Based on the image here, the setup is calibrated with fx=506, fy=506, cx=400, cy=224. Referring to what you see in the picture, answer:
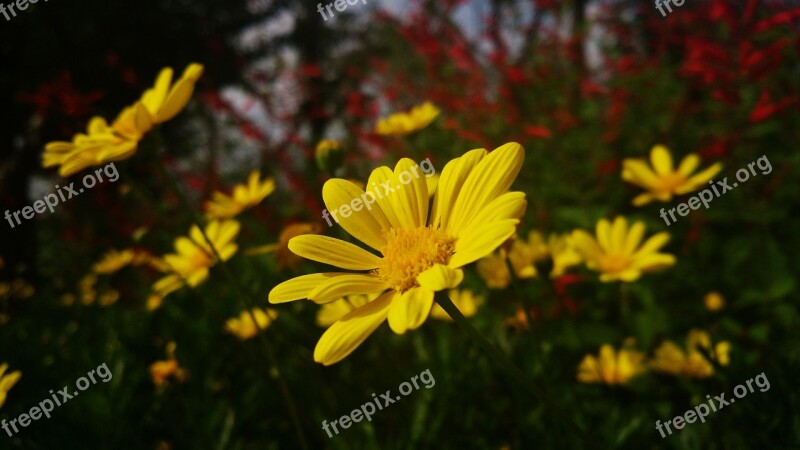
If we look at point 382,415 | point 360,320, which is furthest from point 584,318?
point 360,320

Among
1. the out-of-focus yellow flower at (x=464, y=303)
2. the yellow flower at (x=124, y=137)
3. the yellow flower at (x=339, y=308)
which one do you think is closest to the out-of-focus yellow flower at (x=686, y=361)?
the out-of-focus yellow flower at (x=464, y=303)

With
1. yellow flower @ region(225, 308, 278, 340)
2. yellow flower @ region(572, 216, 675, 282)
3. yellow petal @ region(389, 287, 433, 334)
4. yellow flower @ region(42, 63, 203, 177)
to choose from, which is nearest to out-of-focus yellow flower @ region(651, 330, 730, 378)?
yellow flower @ region(572, 216, 675, 282)

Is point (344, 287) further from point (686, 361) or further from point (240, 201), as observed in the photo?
point (686, 361)

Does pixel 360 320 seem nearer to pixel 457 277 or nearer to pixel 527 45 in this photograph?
pixel 457 277

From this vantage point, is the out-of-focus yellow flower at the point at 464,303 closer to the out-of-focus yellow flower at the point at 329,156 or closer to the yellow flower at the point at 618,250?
A: the yellow flower at the point at 618,250

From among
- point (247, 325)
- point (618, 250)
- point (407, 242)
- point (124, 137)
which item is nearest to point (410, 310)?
point (407, 242)

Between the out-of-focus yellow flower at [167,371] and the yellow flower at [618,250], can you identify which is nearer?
the yellow flower at [618,250]
